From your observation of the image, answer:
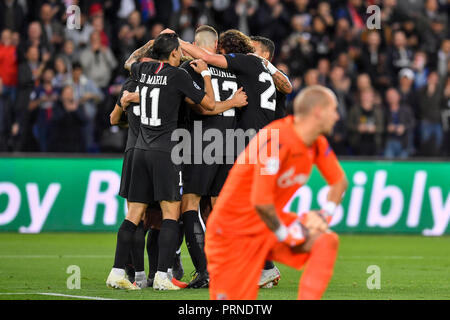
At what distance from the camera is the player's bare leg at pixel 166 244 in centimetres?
845

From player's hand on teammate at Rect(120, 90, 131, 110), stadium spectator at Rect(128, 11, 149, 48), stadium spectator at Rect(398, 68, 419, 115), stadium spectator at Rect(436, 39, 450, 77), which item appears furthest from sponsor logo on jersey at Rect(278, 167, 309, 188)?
stadium spectator at Rect(436, 39, 450, 77)

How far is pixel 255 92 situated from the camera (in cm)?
920

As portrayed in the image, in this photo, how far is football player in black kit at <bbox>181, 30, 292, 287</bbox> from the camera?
9.02 meters

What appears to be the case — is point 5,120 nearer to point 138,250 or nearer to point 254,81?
point 138,250

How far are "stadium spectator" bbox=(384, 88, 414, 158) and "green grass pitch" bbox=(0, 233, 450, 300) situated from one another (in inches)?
104

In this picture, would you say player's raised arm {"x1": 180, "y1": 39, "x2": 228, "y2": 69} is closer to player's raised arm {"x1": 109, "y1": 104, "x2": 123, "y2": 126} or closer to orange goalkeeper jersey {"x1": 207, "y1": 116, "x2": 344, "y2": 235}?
player's raised arm {"x1": 109, "y1": 104, "x2": 123, "y2": 126}

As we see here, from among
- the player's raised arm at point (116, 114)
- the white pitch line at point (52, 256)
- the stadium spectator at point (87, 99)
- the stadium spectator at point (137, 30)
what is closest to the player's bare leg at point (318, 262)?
the player's raised arm at point (116, 114)

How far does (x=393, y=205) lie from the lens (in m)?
16.3

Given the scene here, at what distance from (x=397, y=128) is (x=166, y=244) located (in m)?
10.8

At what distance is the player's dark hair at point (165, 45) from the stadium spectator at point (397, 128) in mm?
10409

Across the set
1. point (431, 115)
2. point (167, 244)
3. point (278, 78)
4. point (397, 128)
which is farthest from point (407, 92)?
point (167, 244)

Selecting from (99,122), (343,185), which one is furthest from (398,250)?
(343,185)

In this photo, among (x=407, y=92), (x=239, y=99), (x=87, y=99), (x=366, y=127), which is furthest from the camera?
(x=407, y=92)
